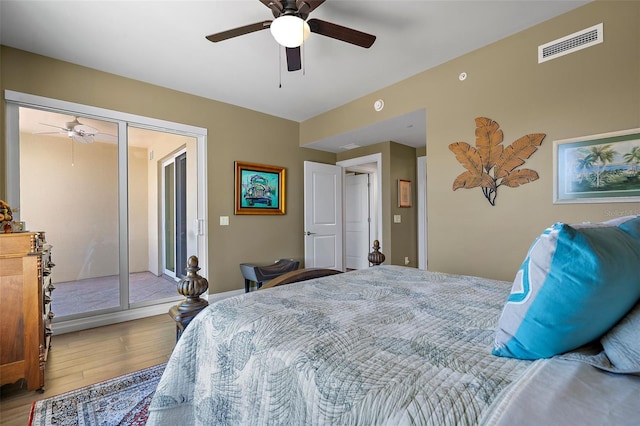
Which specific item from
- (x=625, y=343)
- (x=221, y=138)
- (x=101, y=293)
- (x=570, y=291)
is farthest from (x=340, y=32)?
(x=101, y=293)

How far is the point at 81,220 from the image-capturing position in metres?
3.13

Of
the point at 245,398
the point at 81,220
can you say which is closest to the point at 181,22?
the point at 81,220

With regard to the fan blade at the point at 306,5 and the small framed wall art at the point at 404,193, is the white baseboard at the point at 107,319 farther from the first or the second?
the small framed wall art at the point at 404,193

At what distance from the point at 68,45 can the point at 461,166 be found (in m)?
3.87

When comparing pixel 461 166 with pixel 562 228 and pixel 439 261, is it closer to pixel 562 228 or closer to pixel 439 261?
pixel 439 261

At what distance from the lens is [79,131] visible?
311cm

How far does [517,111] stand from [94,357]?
4131mm

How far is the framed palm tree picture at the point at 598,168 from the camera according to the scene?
79.4 inches

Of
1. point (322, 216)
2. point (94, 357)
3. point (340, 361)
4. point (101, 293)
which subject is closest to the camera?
point (340, 361)

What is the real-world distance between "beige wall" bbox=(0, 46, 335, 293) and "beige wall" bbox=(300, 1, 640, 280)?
1.90 metres

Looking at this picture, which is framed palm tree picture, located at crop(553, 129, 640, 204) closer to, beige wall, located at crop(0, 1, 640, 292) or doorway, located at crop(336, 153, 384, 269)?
beige wall, located at crop(0, 1, 640, 292)

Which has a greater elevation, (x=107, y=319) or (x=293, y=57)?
(x=293, y=57)

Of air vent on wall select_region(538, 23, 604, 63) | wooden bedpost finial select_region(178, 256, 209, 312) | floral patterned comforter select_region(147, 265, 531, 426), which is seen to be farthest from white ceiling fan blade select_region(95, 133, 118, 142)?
air vent on wall select_region(538, 23, 604, 63)

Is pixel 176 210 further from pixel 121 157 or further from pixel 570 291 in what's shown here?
pixel 570 291
